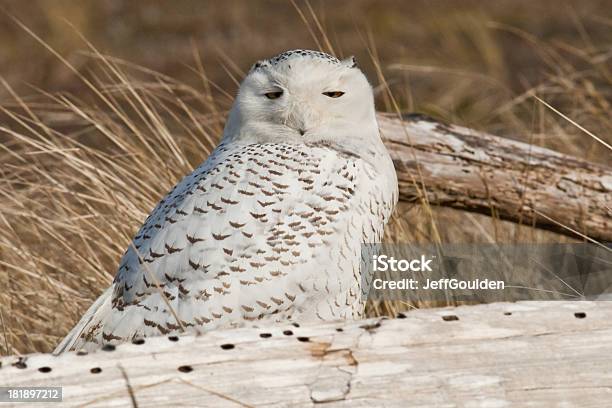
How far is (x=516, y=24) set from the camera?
38.3ft

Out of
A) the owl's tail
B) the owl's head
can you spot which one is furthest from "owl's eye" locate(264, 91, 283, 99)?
the owl's tail

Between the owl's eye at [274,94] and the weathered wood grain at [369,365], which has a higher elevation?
the owl's eye at [274,94]

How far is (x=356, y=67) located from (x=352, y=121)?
0.15m

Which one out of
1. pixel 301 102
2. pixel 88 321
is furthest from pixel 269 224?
pixel 88 321

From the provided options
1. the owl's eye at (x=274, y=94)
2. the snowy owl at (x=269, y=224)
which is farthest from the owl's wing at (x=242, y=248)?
the owl's eye at (x=274, y=94)

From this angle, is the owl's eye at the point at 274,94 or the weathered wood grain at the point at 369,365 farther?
the owl's eye at the point at 274,94

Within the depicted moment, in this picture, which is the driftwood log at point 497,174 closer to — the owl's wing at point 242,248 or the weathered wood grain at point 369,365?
the owl's wing at point 242,248

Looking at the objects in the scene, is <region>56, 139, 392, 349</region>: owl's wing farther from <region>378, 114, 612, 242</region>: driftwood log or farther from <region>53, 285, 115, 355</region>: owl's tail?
<region>378, 114, 612, 242</region>: driftwood log

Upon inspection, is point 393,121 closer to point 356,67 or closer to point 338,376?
point 356,67

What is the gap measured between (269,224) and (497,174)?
37.9 inches

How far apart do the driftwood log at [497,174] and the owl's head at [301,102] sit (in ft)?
1.68

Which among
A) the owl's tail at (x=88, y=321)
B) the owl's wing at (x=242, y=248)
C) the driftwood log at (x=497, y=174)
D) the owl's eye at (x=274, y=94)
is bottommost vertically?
the owl's tail at (x=88, y=321)

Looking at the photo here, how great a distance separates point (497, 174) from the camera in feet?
9.37

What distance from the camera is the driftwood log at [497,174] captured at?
9.28ft
